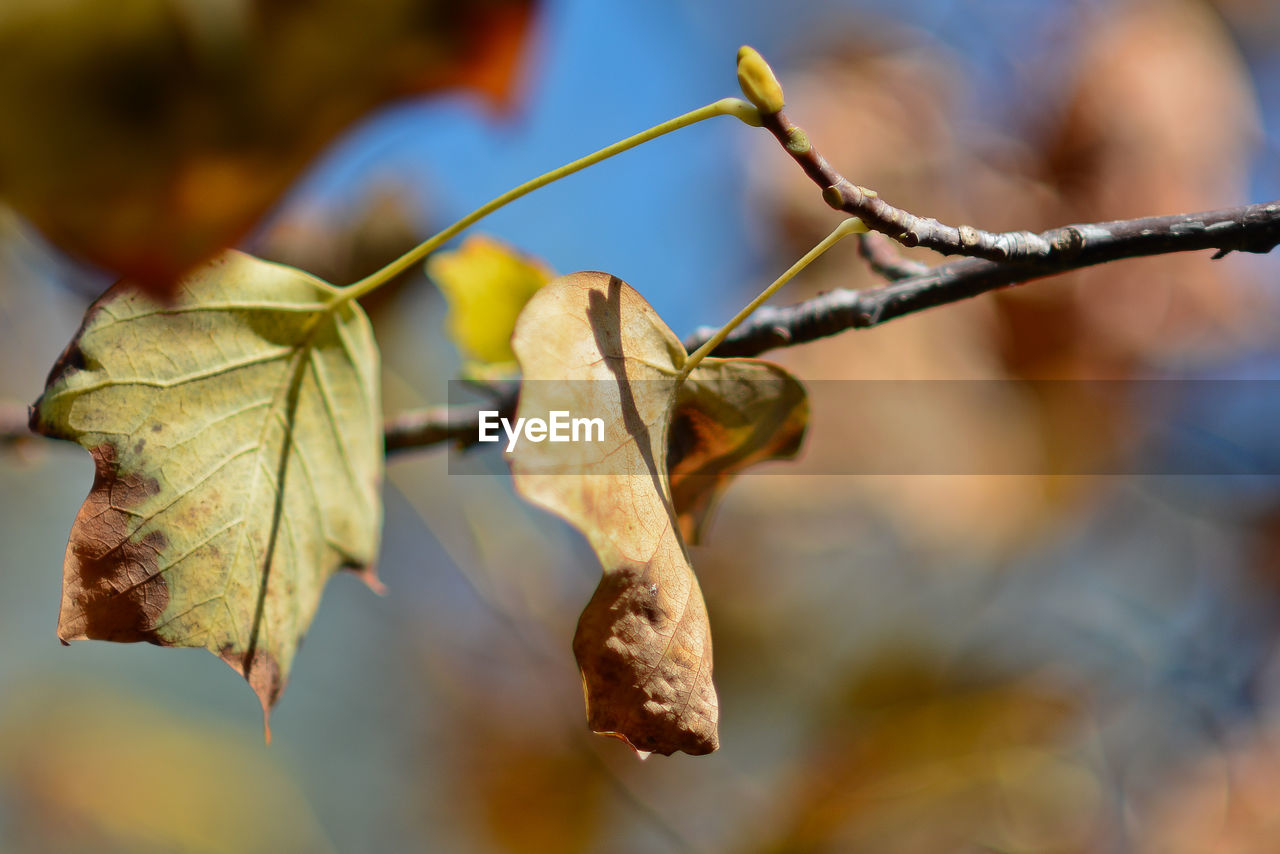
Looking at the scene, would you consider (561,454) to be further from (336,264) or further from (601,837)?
(601,837)

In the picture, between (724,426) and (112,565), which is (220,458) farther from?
(724,426)

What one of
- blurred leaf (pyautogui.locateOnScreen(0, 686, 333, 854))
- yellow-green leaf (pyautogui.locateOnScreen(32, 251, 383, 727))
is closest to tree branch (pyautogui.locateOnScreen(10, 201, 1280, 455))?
yellow-green leaf (pyautogui.locateOnScreen(32, 251, 383, 727))

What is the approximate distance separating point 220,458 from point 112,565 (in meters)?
0.06

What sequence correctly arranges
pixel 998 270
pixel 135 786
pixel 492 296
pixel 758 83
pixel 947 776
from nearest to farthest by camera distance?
pixel 758 83 → pixel 998 270 → pixel 492 296 → pixel 947 776 → pixel 135 786

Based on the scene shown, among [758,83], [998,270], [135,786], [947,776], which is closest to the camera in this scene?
[758,83]

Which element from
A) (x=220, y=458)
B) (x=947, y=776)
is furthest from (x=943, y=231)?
(x=947, y=776)

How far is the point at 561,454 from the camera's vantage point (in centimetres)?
27

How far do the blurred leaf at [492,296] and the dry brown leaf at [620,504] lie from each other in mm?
302

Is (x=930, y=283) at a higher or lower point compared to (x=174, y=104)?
lower

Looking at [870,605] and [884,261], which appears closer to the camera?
[884,261]

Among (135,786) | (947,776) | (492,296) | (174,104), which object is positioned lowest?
(947,776)

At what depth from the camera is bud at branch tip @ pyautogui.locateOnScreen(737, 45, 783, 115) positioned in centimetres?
26

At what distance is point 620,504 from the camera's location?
0.28 meters

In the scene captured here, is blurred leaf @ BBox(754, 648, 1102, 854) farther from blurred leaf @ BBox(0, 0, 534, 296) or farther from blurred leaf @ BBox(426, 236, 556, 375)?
blurred leaf @ BBox(0, 0, 534, 296)
